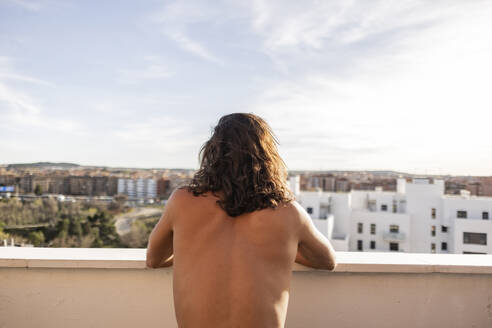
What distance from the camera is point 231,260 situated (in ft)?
3.07

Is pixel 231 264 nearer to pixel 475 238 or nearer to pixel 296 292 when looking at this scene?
pixel 296 292

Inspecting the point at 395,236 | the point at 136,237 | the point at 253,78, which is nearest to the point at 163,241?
the point at 253,78

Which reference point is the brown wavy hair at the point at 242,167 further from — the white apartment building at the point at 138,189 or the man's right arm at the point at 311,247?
the white apartment building at the point at 138,189

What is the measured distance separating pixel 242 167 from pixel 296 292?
64 cm

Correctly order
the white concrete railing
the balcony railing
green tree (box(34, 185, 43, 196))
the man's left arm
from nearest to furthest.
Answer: the man's left arm, the white concrete railing, the balcony railing, green tree (box(34, 185, 43, 196))

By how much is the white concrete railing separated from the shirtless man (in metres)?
0.33

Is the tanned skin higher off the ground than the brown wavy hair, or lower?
lower

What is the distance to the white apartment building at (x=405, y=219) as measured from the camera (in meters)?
20.1

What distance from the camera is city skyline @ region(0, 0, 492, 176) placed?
7.26m

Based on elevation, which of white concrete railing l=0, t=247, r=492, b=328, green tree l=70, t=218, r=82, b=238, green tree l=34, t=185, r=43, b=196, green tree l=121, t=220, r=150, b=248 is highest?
white concrete railing l=0, t=247, r=492, b=328

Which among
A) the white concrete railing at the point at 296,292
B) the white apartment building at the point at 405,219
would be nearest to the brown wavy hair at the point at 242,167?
the white concrete railing at the point at 296,292

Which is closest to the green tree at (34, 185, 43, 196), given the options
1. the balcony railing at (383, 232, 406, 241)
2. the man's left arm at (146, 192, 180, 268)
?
the balcony railing at (383, 232, 406, 241)

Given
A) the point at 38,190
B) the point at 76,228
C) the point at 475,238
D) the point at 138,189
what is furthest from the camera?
the point at 138,189

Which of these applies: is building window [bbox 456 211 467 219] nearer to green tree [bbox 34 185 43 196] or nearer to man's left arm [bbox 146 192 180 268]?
man's left arm [bbox 146 192 180 268]
